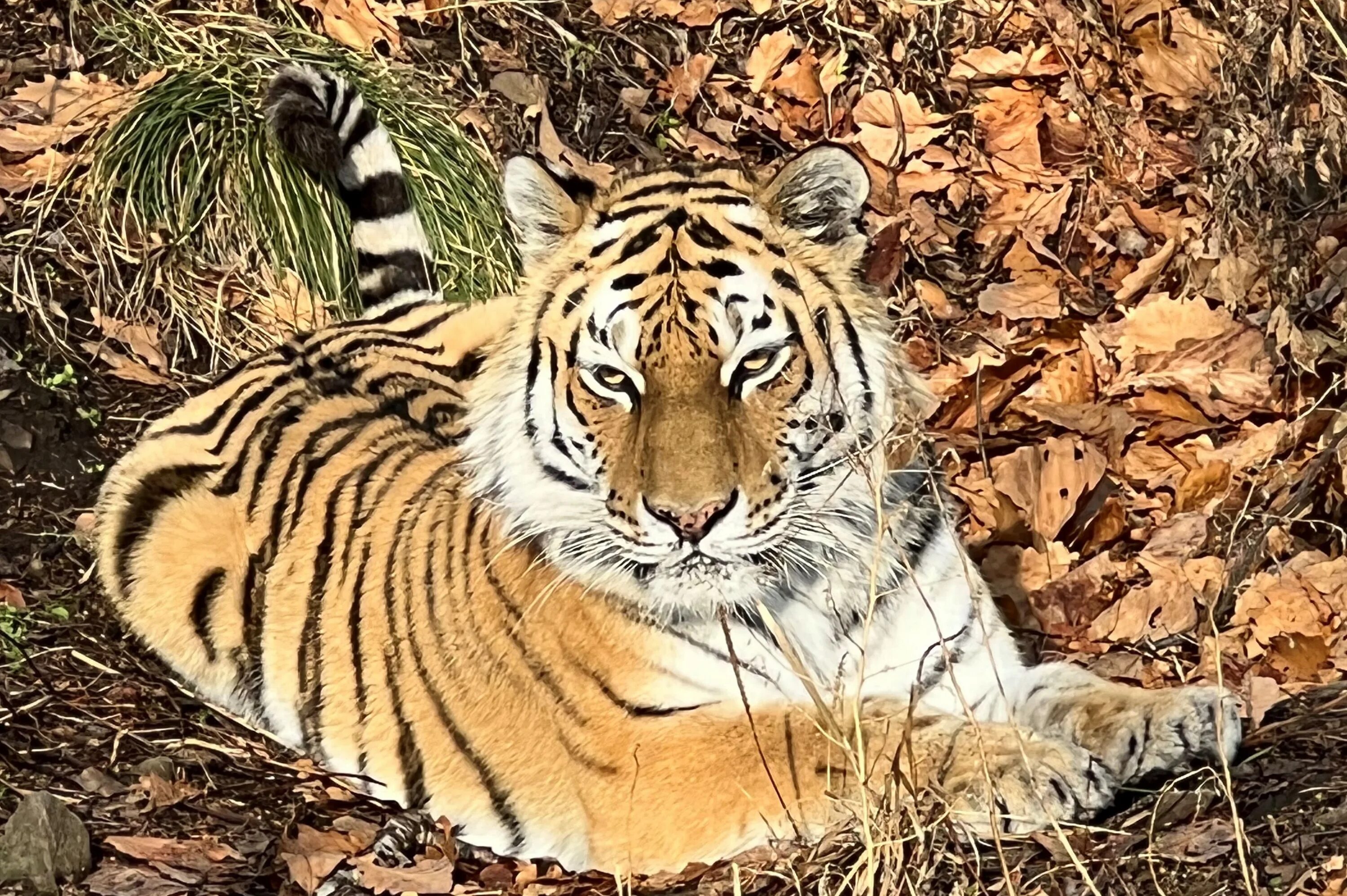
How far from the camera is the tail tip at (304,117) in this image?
503 cm

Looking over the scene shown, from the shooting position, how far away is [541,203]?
3629 mm

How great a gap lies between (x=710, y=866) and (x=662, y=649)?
0.43 metres

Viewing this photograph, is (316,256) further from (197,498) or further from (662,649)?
(662,649)

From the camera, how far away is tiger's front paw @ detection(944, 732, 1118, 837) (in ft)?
9.85

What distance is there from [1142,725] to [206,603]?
7.69ft

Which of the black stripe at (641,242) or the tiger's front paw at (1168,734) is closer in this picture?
the tiger's front paw at (1168,734)

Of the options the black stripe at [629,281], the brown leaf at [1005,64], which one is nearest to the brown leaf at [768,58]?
the brown leaf at [1005,64]

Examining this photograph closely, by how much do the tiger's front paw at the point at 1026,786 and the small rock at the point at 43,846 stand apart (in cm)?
171

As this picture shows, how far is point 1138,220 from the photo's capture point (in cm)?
577

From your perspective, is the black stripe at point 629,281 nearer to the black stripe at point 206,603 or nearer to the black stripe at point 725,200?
the black stripe at point 725,200

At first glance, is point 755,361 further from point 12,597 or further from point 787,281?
point 12,597

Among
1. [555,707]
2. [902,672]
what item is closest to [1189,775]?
[902,672]

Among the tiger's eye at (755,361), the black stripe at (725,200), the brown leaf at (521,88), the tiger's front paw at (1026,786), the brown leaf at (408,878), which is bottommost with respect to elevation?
the brown leaf at (408,878)

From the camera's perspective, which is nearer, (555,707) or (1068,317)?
(555,707)
